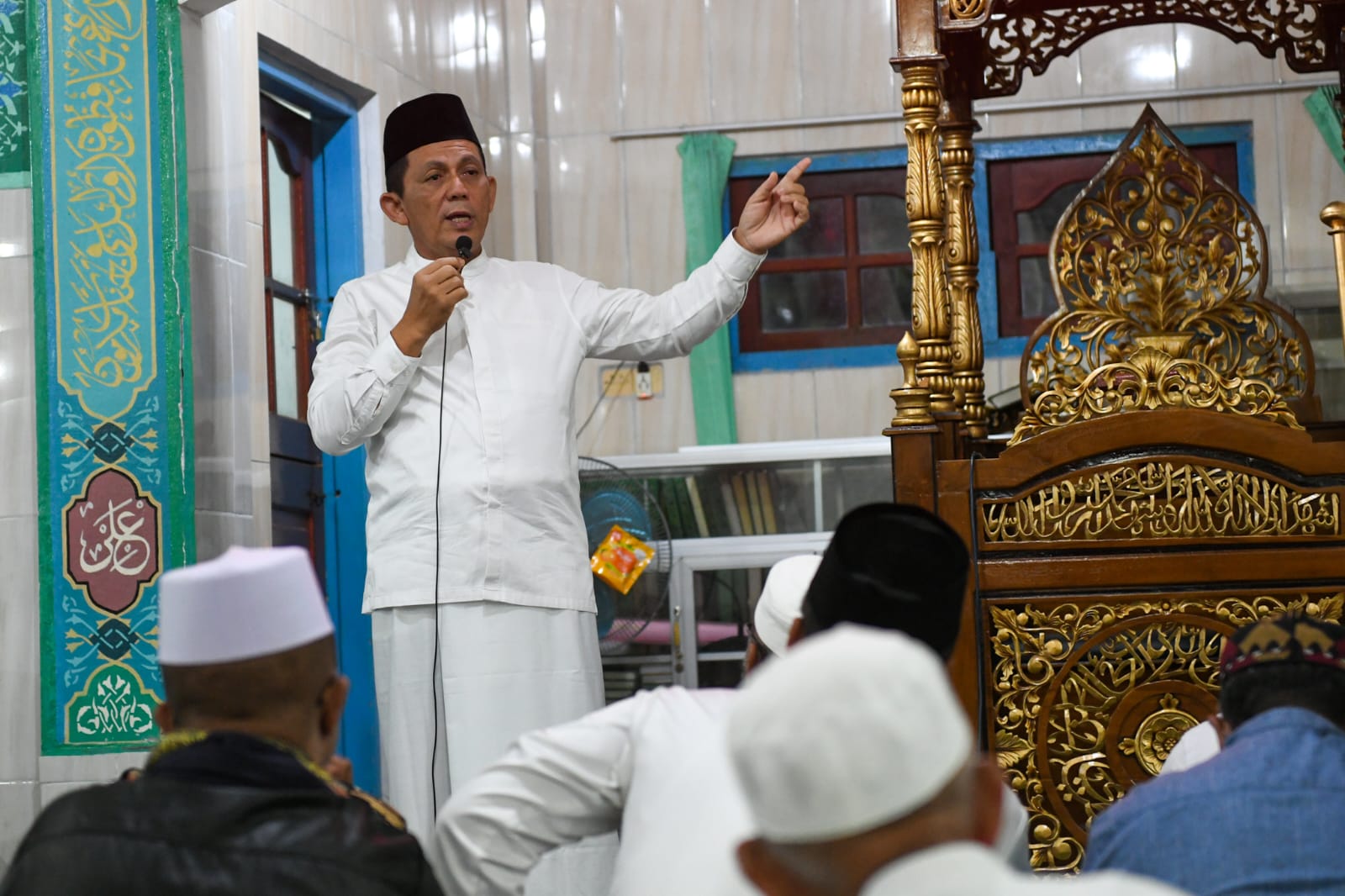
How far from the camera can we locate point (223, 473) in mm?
3980

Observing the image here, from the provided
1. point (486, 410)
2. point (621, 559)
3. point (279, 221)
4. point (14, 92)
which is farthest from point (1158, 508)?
point (279, 221)

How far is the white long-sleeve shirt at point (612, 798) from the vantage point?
1.63 m

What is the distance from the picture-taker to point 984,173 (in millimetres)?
6418

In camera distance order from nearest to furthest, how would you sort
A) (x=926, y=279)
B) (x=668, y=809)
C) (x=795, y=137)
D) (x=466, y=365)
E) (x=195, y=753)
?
(x=195, y=753), (x=668, y=809), (x=466, y=365), (x=926, y=279), (x=795, y=137)

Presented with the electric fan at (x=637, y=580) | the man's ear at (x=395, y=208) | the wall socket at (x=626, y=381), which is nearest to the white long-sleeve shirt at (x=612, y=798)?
the man's ear at (x=395, y=208)

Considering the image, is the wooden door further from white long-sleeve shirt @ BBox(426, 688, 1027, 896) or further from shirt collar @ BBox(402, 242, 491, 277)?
white long-sleeve shirt @ BBox(426, 688, 1027, 896)

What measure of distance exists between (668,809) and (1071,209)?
255 centimetres

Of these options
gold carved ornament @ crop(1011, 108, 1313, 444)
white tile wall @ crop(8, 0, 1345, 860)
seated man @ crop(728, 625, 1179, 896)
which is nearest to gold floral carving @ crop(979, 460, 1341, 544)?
gold carved ornament @ crop(1011, 108, 1313, 444)

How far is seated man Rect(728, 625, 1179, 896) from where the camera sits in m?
1.02

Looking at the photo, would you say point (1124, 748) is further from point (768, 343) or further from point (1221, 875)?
point (768, 343)

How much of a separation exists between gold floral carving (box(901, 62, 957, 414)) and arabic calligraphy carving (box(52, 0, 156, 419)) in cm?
167

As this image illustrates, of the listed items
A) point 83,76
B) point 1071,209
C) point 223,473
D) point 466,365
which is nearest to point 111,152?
point 83,76

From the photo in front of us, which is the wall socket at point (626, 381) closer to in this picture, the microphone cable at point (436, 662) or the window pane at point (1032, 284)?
the window pane at point (1032, 284)

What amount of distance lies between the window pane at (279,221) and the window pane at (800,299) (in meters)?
2.15
